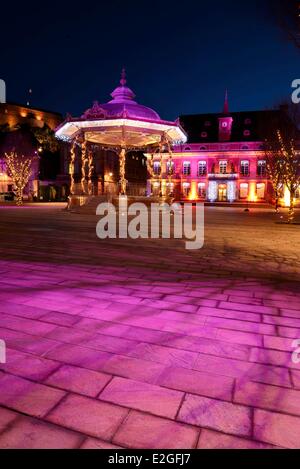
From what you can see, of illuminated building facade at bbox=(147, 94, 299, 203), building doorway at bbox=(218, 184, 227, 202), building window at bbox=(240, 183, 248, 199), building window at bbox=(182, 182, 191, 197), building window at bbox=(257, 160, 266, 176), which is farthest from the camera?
building window at bbox=(182, 182, 191, 197)

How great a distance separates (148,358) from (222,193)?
48.4 metres

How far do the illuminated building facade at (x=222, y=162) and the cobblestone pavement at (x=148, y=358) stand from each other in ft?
139

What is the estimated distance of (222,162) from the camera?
4916cm

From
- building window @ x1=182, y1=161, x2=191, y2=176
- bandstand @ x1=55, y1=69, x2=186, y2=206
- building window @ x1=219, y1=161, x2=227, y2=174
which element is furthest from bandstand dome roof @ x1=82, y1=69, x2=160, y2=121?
building window @ x1=219, y1=161, x2=227, y2=174

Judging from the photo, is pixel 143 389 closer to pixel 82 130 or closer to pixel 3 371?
pixel 3 371

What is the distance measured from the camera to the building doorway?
49312 mm

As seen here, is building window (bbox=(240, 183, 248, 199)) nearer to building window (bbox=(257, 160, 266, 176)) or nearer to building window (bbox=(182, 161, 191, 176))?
building window (bbox=(257, 160, 266, 176))

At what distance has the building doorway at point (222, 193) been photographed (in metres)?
49.3

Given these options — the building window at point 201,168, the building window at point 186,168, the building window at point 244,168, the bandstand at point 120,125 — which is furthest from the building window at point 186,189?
the bandstand at point 120,125

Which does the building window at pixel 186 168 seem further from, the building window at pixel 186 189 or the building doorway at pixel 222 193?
A: the building doorway at pixel 222 193

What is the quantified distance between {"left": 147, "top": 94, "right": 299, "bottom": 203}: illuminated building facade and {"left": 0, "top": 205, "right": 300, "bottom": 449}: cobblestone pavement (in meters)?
42.5

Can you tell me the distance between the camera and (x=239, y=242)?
986cm

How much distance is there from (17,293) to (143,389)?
2.88 m

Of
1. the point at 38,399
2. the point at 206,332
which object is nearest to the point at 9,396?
the point at 38,399
